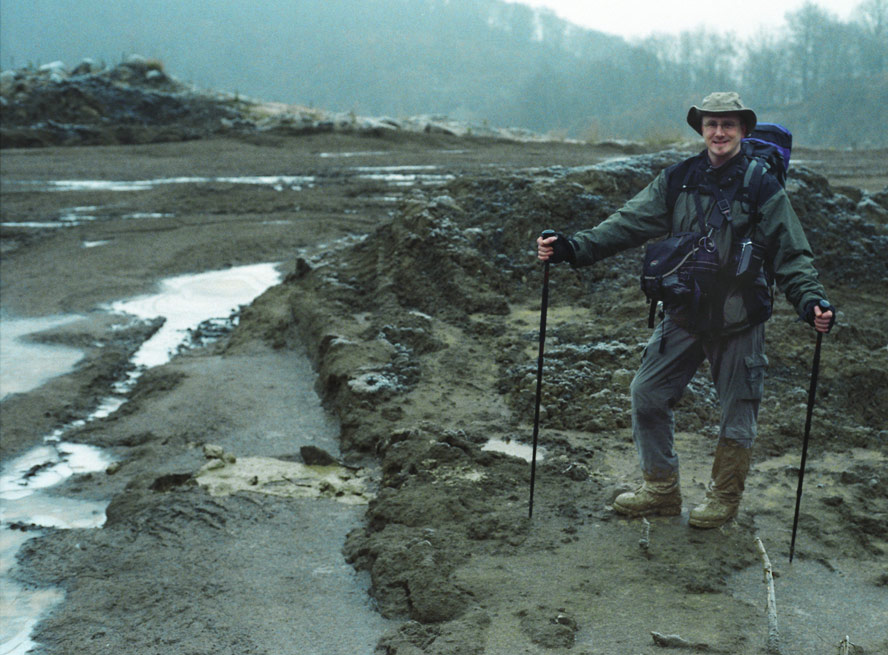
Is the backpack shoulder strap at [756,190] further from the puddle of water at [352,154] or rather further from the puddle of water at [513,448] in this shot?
the puddle of water at [352,154]

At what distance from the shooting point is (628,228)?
13.0 feet

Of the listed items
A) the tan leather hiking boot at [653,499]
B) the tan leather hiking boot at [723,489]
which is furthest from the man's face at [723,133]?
the tan leather hiking boot at [653,499]

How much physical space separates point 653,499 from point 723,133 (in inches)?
63.1

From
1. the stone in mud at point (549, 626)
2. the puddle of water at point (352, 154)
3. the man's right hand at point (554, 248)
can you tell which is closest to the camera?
the stone in mud at point (549, 626)

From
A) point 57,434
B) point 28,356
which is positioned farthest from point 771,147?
point 28,356

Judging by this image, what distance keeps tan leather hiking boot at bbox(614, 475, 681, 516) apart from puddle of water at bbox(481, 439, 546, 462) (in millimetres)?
900

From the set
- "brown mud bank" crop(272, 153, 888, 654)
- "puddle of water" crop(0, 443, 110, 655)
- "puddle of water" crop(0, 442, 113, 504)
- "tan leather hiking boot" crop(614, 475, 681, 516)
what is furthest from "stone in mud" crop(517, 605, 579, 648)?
"puddle of water" crop(0, 442, 113, 504)

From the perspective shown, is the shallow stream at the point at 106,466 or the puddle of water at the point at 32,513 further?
the puddle of water at the point at 32,513

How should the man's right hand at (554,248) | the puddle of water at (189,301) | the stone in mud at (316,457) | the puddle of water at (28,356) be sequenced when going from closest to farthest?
the man's right hand at (554,248)
the stone in mud at (316,457)
the puddle of water at (28,356)
the puddle of water at (189,301)

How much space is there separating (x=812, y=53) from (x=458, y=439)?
52.8m

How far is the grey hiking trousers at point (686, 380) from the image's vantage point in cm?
373

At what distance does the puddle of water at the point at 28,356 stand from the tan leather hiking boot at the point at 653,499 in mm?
5119

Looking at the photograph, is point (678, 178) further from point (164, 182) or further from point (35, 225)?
point (164, 182)

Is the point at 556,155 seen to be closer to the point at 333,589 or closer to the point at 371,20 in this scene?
the point at 333,589
